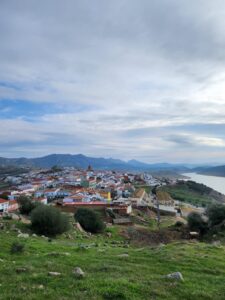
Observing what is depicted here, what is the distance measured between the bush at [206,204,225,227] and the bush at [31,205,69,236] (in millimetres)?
17992

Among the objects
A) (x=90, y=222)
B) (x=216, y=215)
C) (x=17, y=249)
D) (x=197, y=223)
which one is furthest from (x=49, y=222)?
(x=216, y=215)

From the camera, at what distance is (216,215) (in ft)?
118

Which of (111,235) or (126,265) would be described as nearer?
(126,265)

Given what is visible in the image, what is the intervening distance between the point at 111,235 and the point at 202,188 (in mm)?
115142

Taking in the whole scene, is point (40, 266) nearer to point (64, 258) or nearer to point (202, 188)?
point (64, 258)

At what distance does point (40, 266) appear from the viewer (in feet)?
33.0

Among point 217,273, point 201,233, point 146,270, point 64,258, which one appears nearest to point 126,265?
point 146,270

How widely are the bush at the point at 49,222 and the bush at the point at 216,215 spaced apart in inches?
708

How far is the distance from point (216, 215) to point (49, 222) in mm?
19975

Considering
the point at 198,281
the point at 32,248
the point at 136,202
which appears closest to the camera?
the point at 198,281

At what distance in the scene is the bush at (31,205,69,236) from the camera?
26922mm

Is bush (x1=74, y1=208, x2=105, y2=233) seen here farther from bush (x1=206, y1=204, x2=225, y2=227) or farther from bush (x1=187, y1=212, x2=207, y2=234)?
bush (x1=206, y1=204, x2=225, y2=227)

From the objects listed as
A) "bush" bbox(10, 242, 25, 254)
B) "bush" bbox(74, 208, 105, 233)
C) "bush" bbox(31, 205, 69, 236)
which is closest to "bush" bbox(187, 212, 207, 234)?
"bush" bbox(74, 208, 105, 233)

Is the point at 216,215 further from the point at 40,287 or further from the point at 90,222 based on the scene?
the point at 40,287
